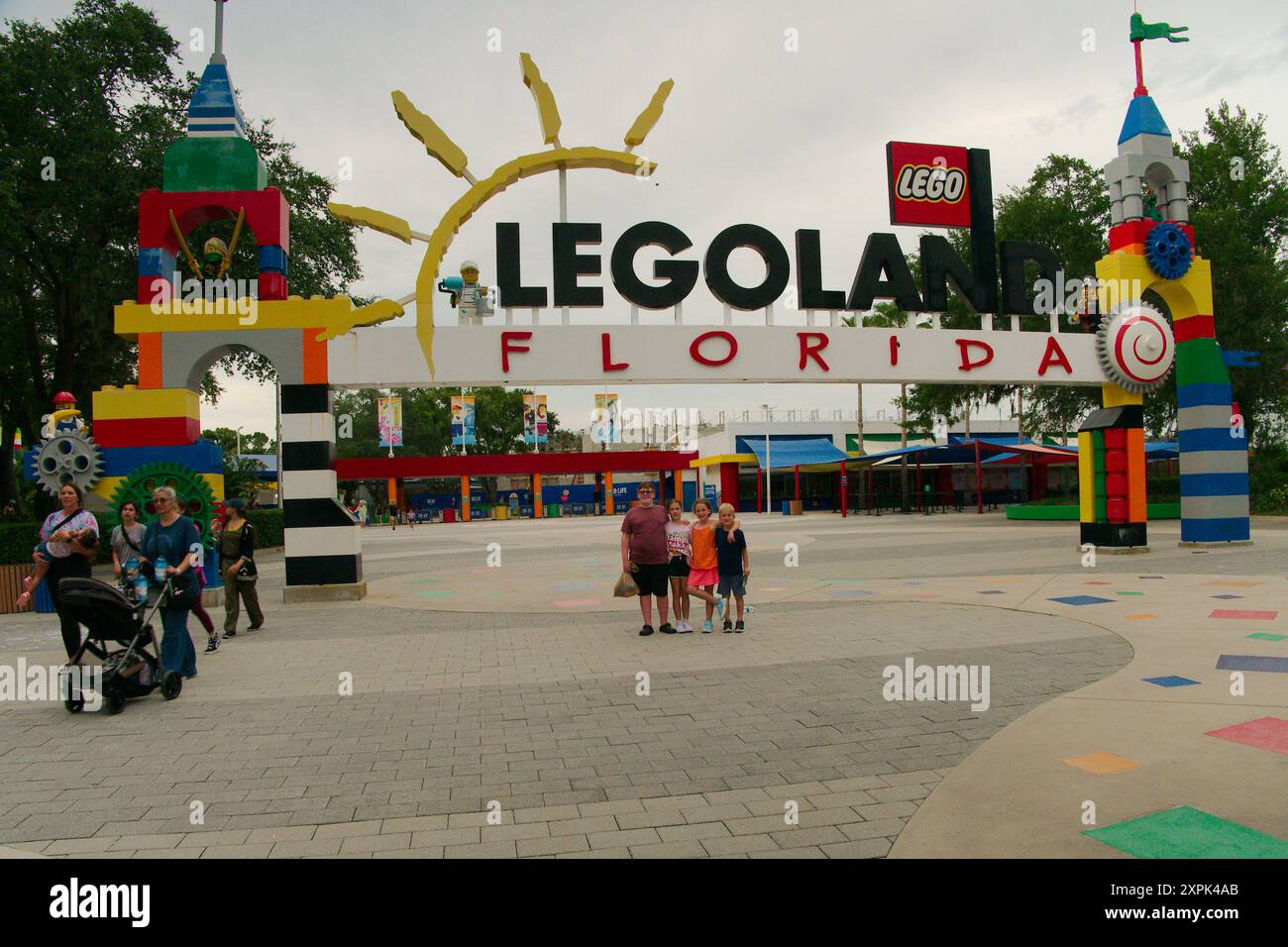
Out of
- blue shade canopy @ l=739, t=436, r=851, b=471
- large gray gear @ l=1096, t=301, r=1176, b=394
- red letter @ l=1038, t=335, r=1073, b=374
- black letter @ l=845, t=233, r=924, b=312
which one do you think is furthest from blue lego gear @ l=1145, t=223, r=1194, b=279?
blue shade canopy @ l=739, t=436, r=851, b=471

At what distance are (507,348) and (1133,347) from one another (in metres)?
12.1

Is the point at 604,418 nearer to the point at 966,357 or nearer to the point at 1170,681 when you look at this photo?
the point at 966,357

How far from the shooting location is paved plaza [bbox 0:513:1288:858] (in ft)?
13.3

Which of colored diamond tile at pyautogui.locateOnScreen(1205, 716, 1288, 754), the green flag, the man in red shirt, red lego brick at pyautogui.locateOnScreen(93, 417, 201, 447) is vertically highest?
the green flag

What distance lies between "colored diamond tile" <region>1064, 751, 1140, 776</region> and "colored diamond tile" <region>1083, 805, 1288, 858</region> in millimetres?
591

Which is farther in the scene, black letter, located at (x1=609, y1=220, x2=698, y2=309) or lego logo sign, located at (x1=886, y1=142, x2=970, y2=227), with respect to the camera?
lego logo sign, located at (x1=886, y1=142, x2=970, y2=227)

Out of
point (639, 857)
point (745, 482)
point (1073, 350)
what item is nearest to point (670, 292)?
point (1073, 350)

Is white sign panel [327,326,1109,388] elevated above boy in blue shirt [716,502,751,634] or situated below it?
above

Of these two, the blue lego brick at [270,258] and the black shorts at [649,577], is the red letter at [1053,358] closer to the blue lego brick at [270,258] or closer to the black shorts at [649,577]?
the black shorts at [649,577]

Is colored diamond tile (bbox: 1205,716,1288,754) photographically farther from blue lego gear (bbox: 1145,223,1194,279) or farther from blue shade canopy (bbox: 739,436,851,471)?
blue shade canopy (bbox: 739,436,851,471)

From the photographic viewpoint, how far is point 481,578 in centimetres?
1658

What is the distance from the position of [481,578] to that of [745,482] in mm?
38108

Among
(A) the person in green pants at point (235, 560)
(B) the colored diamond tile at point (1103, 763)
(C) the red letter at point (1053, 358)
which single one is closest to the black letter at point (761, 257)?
(C) the red letter at point (1053, 358)

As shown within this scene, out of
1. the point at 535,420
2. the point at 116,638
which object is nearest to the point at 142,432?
the point at 116,638
